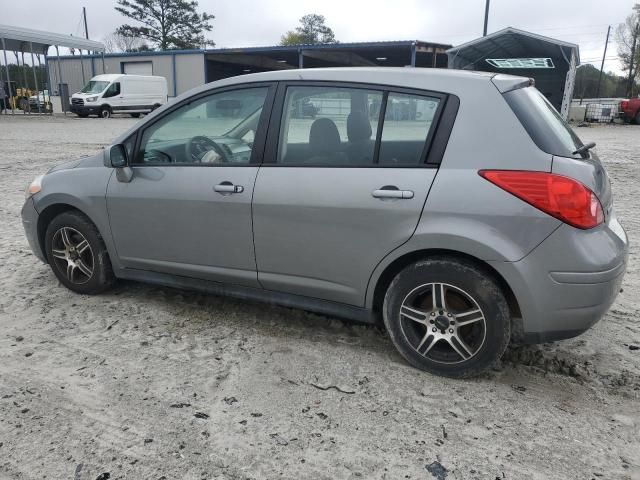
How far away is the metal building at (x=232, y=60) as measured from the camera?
107 feet

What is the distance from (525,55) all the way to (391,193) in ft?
111

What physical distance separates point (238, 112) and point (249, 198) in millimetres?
677

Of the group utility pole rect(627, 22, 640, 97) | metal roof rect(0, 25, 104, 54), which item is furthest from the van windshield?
utility pole rect(627, 22, 640, 97)

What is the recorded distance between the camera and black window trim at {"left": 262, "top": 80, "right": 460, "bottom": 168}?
279cm

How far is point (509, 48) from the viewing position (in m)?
30.7

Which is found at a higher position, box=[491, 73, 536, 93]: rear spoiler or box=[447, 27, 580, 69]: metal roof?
box=[447, 27, 580, 69]: metal roof

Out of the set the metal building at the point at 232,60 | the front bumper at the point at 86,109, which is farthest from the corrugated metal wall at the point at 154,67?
the front bumper at the point at 86,109

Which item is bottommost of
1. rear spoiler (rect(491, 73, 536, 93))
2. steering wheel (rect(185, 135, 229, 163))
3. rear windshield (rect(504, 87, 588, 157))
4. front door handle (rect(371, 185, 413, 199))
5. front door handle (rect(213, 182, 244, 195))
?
front door handle (rect(213, 182, 244, 195))

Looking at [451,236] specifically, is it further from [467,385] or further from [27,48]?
[27,48]

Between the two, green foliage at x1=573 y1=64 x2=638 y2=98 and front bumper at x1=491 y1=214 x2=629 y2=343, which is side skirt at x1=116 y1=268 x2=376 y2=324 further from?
green foliage at x1=573 y1=64 x2=638 y2=98

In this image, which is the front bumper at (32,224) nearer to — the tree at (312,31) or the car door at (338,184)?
the car door at (338,184)

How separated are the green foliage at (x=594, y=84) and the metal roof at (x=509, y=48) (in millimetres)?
35176

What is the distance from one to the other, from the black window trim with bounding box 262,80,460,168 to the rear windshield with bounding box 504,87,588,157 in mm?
321

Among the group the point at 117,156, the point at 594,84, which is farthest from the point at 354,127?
the point at 594,84
